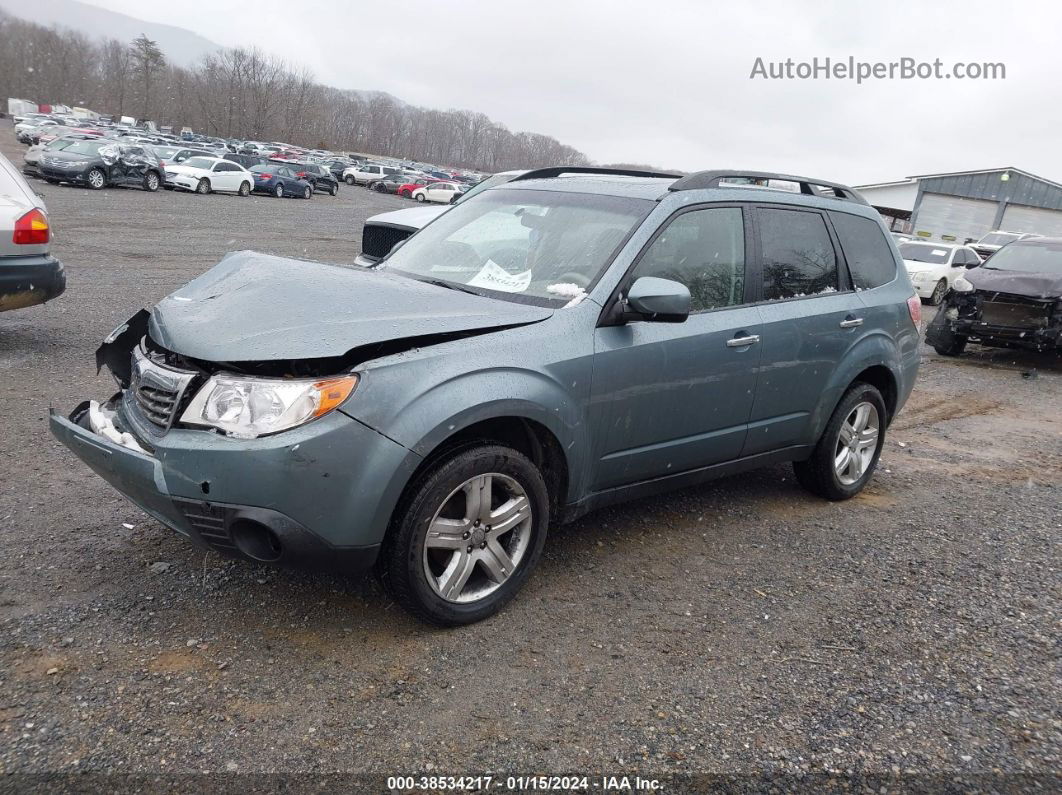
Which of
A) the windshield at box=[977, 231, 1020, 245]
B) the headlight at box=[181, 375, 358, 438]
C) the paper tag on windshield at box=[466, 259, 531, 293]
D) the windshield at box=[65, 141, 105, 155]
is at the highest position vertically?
the windshield at box=[977, 231, 1020, 245]

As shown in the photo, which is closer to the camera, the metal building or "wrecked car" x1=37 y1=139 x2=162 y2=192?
"wrecked car" x1=37 y1=139 x2=162 y2=192

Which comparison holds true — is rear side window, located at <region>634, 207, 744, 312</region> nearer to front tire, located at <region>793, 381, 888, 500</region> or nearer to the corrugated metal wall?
front tire, located at <region>793, 381, 888, 500</region>

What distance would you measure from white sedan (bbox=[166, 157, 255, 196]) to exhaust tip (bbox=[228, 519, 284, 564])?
33.3m

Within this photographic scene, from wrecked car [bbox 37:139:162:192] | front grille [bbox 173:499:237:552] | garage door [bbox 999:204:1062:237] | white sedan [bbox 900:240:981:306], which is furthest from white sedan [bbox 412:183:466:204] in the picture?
front grille [bbox 173:499:237:552]

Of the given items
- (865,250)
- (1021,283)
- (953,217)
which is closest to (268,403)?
(865,250)

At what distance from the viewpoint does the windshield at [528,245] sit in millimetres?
3834

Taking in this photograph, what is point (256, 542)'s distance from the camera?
9.60ft

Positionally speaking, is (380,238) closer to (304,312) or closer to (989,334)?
(304,312)

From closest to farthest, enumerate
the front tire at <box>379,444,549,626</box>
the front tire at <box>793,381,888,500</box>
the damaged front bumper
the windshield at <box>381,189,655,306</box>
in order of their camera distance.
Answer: the front tire at <box>379,444,549,626</box>, the windshield at <box>381,189,655,306</box>, the front tire at <box>793,381,888,500</box>, the damaged front bumper

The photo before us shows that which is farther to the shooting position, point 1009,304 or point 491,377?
point 1009,304

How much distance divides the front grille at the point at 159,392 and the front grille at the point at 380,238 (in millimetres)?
6064

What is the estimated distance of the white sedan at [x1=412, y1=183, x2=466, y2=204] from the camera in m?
47.1

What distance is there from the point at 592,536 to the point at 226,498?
2116 millimetres

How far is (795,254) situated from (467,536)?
8.48 feet
